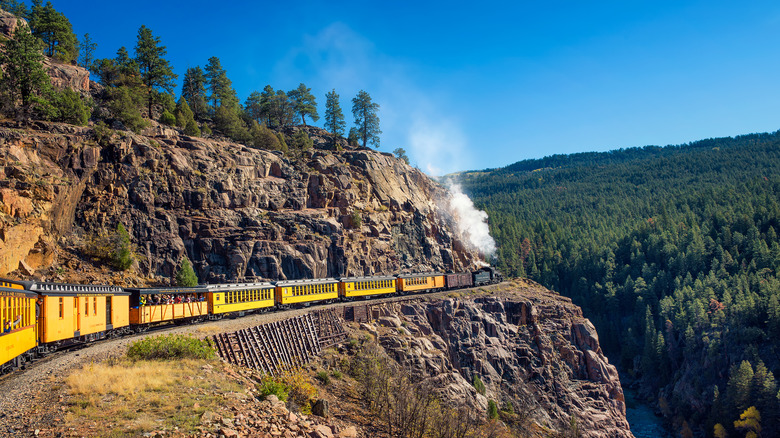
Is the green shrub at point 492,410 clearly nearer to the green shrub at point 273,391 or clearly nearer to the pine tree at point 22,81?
the green shrub at point 273,391

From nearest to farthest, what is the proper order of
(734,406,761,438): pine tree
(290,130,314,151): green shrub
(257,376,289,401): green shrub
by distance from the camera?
(257,376,289,401): green shrub, (734,406,761,438): pine tree, (290,130,314,151): green shrub

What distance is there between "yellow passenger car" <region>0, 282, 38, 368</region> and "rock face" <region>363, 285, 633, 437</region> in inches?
842

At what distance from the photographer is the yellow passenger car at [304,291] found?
36.2m

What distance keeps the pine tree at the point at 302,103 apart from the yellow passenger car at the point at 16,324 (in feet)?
217

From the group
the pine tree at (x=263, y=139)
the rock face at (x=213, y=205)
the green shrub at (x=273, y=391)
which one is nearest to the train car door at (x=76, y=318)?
the green shrub at (x=273, y=391)

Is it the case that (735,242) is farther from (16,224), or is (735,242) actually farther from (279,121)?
(16,224)

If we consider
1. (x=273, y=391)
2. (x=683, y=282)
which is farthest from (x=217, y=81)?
(x=683, y=282)

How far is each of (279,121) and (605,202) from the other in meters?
137

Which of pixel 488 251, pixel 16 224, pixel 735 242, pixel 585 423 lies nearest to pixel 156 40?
pixel 16 224

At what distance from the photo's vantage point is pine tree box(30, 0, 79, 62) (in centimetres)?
5566

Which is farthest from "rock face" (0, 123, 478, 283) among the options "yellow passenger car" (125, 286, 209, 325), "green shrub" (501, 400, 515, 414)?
"green shrub" (501, 400, 515, 414)

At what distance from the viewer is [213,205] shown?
4953cm

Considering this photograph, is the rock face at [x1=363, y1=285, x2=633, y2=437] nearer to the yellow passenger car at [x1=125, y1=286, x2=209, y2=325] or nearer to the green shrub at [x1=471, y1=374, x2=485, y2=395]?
the green shrub at [x1=471, y1=374, x2=485, y2=395]

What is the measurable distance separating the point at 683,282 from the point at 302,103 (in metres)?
82.1
